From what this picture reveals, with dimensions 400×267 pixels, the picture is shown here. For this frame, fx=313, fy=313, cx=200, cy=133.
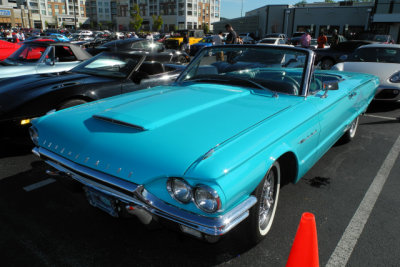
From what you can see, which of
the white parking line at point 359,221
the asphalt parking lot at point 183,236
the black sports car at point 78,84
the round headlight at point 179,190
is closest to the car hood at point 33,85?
the black sports car at point 78,84

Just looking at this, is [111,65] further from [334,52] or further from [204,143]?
[334,52]

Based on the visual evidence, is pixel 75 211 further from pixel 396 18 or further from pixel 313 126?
pixel 396 18

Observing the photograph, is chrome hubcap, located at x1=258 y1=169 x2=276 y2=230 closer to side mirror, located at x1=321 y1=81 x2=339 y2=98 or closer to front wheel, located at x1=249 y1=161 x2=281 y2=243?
front wheel, located at x1=249 y1=161 x2=281 y2=243

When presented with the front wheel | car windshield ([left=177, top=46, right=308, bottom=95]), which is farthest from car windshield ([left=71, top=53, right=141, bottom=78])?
the front wheel

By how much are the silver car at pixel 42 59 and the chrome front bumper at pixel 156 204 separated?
206 inches

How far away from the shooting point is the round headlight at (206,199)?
1.76 meters

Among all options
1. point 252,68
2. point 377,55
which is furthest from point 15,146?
point 377,55

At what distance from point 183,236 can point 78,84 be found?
334 cm

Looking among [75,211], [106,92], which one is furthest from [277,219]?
[106,92]

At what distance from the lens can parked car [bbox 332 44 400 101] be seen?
658 cm

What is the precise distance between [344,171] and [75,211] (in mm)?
3083

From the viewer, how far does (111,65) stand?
5.45m

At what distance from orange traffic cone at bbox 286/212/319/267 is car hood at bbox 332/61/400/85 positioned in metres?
6.05

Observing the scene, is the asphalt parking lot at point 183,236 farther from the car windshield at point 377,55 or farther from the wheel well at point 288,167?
the car windshield at point 377,55
